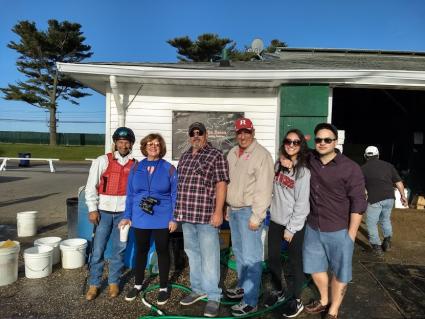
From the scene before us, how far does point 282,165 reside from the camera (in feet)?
10.5

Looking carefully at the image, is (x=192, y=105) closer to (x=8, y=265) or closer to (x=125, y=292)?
(x=125, y=292)

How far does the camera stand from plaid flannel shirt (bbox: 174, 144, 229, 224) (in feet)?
10.6

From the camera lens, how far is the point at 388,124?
1138cm

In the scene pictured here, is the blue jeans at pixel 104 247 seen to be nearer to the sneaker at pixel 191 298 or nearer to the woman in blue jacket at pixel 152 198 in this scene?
the woman in blue jacket at pixel 152 198

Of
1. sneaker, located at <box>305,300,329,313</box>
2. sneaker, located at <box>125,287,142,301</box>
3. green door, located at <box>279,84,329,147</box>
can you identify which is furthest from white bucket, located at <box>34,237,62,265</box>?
green door, located at <box>279,84,329,147</box>

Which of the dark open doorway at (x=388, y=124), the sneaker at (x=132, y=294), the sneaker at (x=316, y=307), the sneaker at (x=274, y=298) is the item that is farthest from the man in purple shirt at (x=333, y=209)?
the dark open doorway at (x=388, y=124)

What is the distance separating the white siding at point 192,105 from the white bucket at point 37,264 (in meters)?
2.15

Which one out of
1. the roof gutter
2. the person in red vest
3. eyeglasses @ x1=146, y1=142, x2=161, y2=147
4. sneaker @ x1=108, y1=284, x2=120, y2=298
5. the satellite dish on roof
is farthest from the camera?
the satellite dish on roof

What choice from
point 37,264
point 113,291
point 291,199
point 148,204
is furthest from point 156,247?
point 37,264

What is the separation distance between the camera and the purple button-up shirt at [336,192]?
9.25ft

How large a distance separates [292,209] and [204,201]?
0.80m

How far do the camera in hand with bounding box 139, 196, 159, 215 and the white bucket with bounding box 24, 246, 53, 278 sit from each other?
65.3 inches

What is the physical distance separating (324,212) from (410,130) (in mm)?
8682

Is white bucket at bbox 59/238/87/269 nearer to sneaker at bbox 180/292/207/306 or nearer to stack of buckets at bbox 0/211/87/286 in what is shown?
stack of buckets at bbox 0/211/87/286
